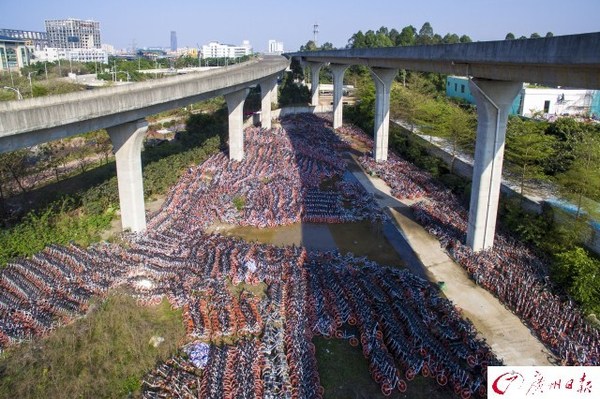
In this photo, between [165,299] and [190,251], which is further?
[190,251]

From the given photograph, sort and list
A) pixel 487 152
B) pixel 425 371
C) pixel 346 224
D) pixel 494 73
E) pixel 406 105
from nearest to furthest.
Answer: pixel 425 371, pixel 494 73, pixel 487 152, pixel 346 224, pixel 406 105

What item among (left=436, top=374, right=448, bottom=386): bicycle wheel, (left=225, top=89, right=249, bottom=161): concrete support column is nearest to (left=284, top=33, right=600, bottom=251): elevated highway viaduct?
(left=436, top=374, right=448, bottom=386): bicycle wheel

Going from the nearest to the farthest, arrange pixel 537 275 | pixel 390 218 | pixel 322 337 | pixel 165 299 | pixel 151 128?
1. pixel 322 337
2. pixel 165 299
3. pixel 537 275
4. pixel 390 218
5. pixel 151 128

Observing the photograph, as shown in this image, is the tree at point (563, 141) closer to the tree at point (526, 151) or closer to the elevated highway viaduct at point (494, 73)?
the tree at point (526, 151)

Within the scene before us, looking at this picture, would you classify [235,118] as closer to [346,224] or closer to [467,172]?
[346,224]

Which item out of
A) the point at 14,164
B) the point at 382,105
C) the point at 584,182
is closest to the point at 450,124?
the point at 382,105

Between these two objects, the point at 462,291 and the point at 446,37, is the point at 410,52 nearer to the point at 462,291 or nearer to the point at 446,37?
the point at 462,291

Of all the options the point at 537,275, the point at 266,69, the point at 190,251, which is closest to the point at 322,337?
the point at 190,251
